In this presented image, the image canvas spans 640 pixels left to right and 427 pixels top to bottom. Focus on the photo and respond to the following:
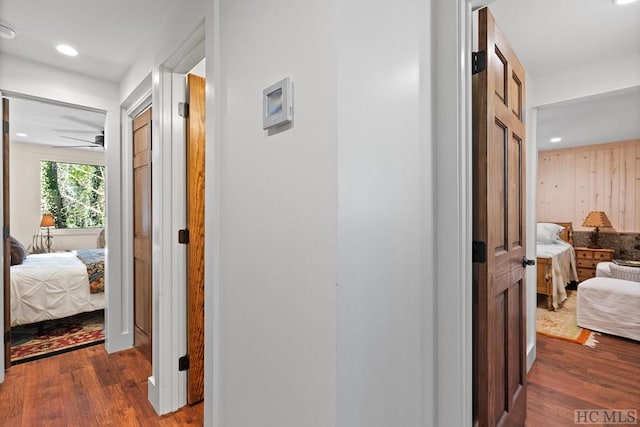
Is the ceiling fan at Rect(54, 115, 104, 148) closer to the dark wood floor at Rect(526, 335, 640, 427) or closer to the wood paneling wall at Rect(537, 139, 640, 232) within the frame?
the dark wood floor at Rect(526, 335, 640, 427)

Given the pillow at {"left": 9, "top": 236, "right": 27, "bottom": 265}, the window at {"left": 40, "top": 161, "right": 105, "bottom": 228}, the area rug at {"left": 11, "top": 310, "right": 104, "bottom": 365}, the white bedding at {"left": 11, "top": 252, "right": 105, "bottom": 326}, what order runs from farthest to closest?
the window at {"left": 40, "top": 161, "right": 105, "bottom": 228}, the pillow at {"left": 9, "top": 236, "right": 27, "bottom": 265}, the white bedding at {"left": 11, "top": 252, "right": 105, "bottom": 326}, the area rug at {"left": 11, "top": 310, "right": 104, "bottom": 365}

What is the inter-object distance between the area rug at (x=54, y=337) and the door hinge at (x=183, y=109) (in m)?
2.51

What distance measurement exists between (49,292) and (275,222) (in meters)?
3.39

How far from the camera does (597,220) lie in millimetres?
5035

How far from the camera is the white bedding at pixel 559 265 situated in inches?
155

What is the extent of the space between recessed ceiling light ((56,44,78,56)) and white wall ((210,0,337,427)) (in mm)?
1727

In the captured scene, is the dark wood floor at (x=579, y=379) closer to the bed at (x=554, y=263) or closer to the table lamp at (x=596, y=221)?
the bed at (x=554, y=263)

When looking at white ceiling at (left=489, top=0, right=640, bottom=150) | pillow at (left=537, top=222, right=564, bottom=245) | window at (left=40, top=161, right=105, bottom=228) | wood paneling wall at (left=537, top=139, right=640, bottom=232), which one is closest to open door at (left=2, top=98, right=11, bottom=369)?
white ceiling at (left=489, top=0, right=640, bottom=150)

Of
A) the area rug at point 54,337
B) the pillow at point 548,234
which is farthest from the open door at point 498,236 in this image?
the pillow at point 548,234

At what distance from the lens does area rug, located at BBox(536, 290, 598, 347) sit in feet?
10.2

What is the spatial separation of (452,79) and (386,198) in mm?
591

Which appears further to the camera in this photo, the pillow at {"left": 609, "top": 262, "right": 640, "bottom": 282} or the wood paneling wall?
the wood paneling wall

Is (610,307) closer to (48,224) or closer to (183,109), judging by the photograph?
(183,109)

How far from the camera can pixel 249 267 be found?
1120mm
